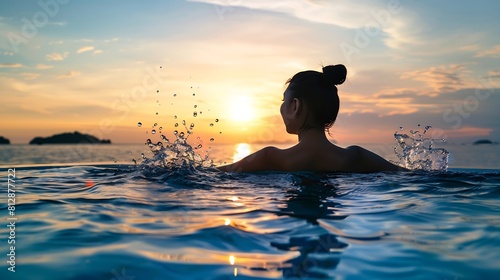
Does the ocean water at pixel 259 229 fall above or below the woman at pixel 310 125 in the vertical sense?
below

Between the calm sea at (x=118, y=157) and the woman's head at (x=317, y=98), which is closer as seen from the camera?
the woman's head at (x=317, y=98)

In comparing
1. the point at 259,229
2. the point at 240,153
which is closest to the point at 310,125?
the point at 259,229

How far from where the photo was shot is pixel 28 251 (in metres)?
2.59

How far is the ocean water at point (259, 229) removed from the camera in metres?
2.25

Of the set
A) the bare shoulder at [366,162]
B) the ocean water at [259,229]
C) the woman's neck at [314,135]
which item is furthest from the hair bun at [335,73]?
the ocean water at [259,229]

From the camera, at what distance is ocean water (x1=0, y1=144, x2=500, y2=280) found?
7.39 feet

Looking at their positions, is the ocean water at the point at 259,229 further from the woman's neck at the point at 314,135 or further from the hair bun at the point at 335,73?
the hair bun at the point at 335,73

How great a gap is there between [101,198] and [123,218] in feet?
3.67

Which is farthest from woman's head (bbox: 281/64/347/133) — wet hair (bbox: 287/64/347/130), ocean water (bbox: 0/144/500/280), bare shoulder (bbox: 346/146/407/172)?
ocean water (bbox: 0/144/500/280)

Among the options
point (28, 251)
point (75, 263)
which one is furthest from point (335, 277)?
point (28, 251)

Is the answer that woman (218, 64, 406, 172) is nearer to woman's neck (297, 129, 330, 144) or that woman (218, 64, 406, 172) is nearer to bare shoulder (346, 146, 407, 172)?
woman's neck (297, 129, 330, 144)

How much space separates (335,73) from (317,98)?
0.44 metres

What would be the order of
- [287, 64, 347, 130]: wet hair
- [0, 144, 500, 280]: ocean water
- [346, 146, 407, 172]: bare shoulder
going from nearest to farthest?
[0, 144, 500, 280]: ocean water < [287, 64, 347, 130]: wet hair < [346, 146, 407, 172]: bare shoulder

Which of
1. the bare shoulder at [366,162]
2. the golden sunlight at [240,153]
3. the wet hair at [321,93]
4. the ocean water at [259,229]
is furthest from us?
the golden sunlight at [240,153]
